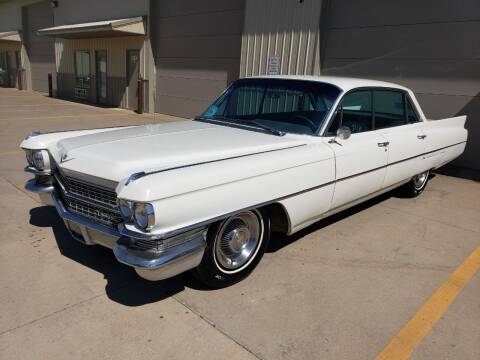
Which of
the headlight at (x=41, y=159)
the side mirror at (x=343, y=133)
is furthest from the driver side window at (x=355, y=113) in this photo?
the headlight at (x=41, y=159)

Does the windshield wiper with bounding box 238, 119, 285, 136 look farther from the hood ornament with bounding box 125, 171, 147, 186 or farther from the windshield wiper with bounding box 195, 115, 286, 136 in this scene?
the hood ornament with bounding box 125, 171, 147, 186

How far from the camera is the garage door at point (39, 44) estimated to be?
21.8 meters

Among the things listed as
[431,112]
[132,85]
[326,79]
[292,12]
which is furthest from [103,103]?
[326,79]

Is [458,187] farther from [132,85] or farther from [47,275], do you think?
[132,85]

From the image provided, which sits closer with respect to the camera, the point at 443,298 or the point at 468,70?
the point at 443,298

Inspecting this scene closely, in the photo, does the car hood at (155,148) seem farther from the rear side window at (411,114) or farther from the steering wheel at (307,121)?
the rear side window at (411,114)

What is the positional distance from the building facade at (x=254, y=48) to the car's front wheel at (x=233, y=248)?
19.4ft

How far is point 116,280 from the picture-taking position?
3.19 m

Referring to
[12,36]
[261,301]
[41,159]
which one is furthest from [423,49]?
[12,36]

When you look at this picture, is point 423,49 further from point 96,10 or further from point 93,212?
point 96,10

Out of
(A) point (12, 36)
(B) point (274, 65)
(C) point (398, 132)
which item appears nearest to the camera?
(C) point (398, 132)

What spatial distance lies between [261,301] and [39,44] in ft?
79.8

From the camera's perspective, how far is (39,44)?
22.7 meters

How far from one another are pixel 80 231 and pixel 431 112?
22.9ft
